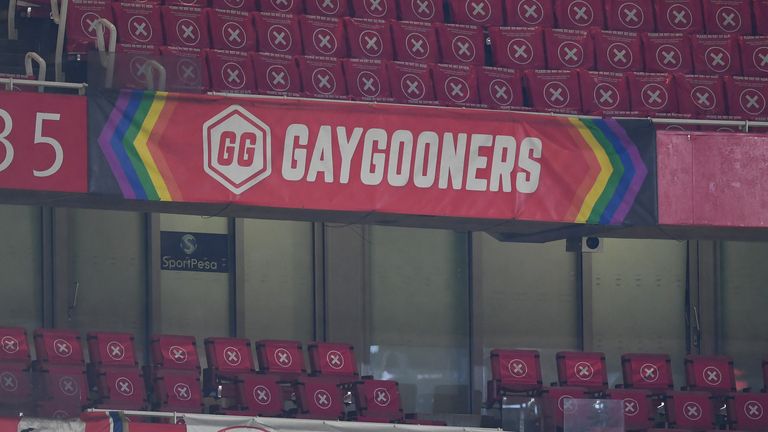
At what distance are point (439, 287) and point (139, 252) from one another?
137 inches

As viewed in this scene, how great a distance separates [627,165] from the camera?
15.3 meters

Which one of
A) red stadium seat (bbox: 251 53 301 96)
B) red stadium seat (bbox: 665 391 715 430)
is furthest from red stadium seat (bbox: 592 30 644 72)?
red stadium seat (bbox: 665 391 715 430)

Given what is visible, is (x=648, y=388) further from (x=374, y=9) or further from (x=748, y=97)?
(x=374, y=9)

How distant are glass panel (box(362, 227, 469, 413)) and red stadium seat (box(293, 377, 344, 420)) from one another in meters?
2.69

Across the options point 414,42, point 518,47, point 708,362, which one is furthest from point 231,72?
point 708,362

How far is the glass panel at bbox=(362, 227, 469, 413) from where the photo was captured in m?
18.5

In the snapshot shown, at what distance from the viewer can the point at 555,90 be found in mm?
17156

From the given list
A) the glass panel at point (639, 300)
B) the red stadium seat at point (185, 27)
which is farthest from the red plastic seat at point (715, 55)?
the red stadium seat at point (185, 27)

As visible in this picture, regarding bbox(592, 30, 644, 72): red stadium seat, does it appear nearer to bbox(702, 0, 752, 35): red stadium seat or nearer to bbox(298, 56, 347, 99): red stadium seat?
bbox(702, 0, 752, 35): red stadium seat

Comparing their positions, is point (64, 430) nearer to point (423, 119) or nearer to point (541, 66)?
point (423, 119)

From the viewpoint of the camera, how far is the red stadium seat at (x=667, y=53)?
1798 cm

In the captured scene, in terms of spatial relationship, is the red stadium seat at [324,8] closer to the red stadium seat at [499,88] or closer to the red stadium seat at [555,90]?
the red stadium seat at [499,88]

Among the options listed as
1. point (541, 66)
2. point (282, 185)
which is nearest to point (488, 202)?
point (282, 185)

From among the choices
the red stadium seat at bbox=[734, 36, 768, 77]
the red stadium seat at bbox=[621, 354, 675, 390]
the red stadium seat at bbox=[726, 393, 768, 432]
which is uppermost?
the red stadium seat at bbox=[734, 36, 768, 77]
